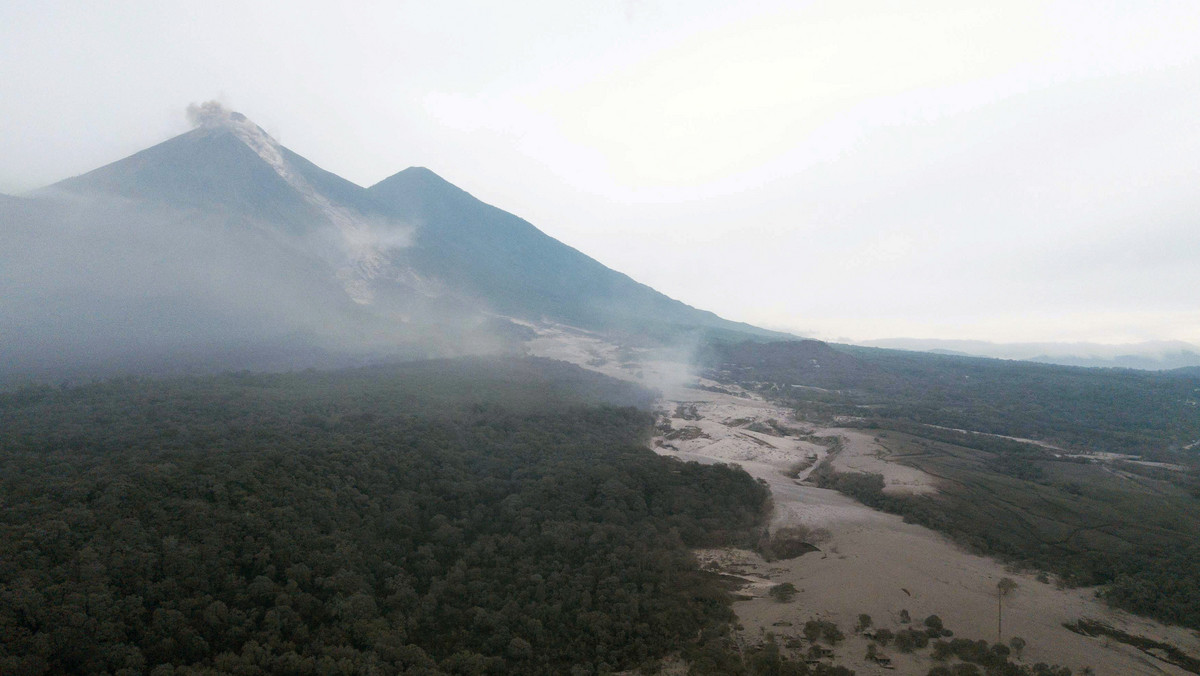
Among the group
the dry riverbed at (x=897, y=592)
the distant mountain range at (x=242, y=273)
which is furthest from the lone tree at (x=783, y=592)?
the distant mountain range at (x=242, y=273)

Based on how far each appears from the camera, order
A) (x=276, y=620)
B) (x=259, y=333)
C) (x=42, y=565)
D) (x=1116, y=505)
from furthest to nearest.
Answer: (x=259, y=333) → (x=1116, y=505) → (x=276, y=620) → (x=42, y=565)

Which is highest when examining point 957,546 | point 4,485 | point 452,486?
point 4,485

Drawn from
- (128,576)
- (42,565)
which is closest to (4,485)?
(42,565)

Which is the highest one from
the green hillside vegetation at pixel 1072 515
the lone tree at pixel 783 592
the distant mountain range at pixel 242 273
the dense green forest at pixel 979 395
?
the distant mountain range at pixel 242 273

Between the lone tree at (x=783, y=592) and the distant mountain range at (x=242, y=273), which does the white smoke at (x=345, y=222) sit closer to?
the distant mountain range at (x=242, y=273)

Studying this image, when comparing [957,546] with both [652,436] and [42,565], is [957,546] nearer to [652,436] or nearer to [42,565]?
[652,436]

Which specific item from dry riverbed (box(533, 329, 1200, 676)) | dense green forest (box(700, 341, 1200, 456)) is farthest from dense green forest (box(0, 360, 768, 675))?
dense green forest (box(700, 341, 1200, 456))

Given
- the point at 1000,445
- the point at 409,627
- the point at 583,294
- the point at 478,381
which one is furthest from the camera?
the point at 583,294

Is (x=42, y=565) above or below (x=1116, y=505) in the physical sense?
above
